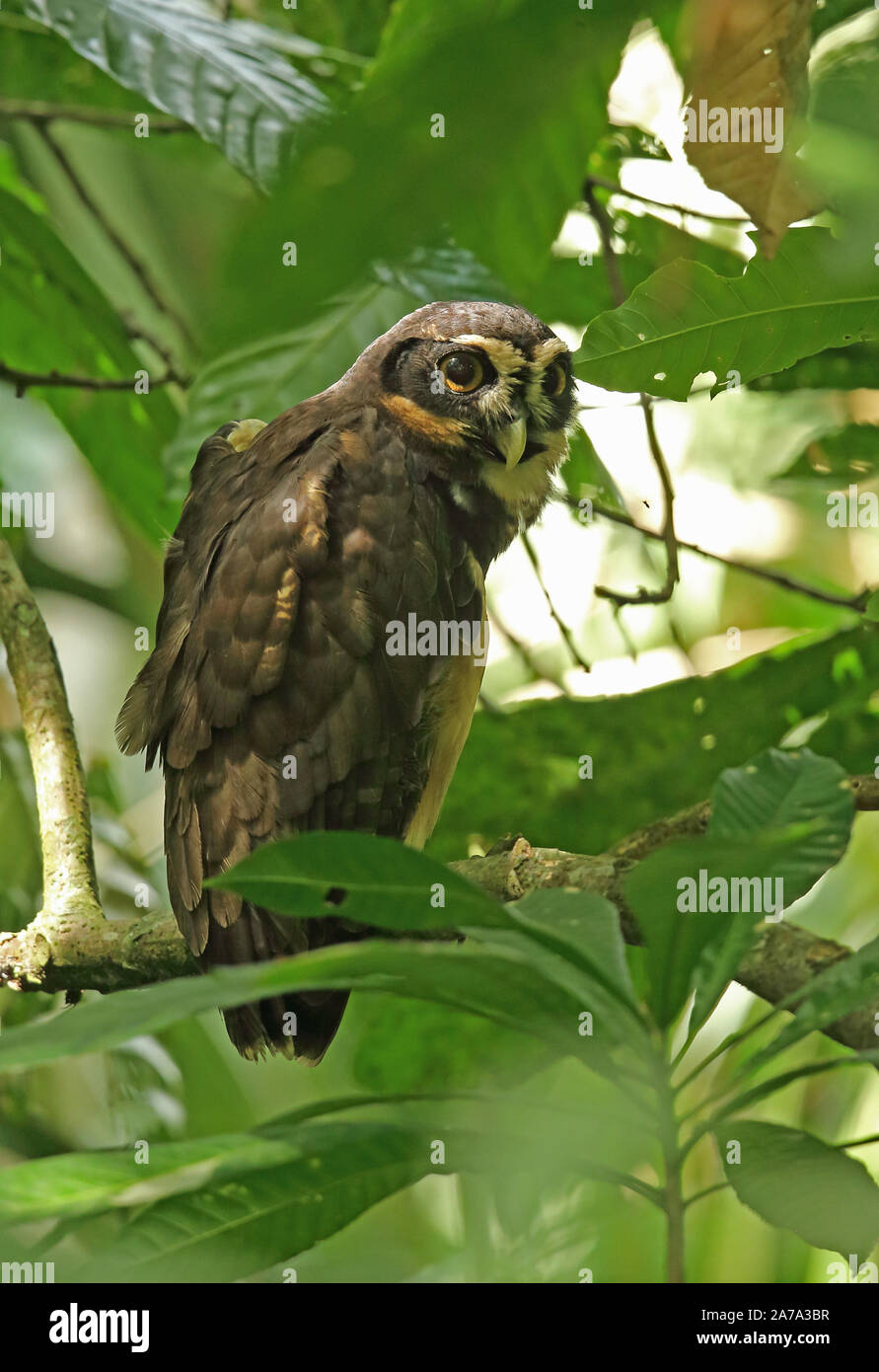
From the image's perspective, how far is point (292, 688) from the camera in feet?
6.93

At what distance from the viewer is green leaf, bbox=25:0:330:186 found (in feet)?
4.90

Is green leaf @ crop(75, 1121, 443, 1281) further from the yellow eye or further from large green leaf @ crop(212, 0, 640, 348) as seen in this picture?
the yellow eye

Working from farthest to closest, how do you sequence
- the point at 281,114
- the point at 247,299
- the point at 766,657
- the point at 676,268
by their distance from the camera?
the point at 766,657 < the point at 281,114 < the point at 676,268 < the point at 247,299

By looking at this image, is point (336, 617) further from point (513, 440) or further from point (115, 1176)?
point (115, 1176)

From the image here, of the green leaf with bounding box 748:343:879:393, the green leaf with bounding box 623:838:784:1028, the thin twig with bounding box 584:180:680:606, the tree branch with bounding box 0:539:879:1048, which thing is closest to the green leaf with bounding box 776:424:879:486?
the green leaf with bounding box 748:343:879:393

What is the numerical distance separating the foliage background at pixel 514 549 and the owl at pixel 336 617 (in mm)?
125

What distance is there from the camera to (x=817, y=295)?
114 cm

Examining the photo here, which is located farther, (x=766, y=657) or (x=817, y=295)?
(x=766, y=657)

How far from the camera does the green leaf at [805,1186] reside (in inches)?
34.1

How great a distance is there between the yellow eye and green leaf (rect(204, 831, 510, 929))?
1.63 metres

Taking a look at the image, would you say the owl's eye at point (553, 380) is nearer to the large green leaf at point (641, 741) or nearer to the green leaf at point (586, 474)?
the green leaf at point (586, 474)

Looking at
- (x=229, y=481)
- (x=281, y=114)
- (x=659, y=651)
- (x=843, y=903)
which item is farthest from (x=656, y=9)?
(x=659, y=651)
